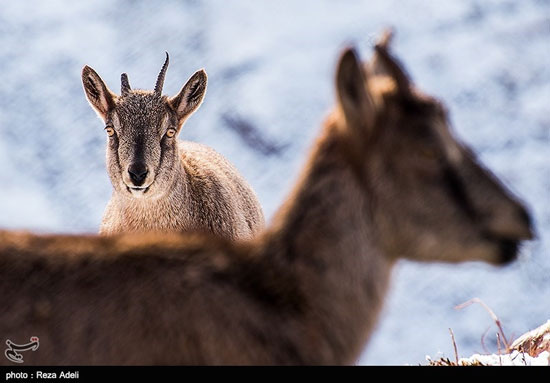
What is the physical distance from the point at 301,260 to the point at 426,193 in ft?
2.55

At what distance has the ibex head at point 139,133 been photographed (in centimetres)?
1064

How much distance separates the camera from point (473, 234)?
5.12m

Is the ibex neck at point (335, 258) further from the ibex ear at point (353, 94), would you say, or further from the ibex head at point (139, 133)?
the ibex head at point (139, 133)

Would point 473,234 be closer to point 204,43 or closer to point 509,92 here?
point 509,92

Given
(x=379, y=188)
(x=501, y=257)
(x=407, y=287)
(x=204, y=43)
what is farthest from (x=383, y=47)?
(x=204, y=43)

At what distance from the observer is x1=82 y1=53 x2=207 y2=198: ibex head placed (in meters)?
10.6

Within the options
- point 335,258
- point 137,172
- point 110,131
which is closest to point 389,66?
point 335,258

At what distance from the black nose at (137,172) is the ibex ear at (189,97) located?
3.91 ft

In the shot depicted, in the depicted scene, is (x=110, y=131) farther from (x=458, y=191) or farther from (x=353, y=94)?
(x=458, y=191)

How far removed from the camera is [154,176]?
35.2 feet

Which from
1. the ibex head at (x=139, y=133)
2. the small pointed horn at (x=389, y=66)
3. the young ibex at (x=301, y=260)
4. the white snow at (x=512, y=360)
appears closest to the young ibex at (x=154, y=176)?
the ibex head at (x=139, y=133)

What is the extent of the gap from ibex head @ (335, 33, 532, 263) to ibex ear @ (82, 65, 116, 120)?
650cm

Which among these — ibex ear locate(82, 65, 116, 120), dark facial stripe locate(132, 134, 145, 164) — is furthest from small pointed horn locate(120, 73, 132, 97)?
dark facial stripe locate(132, 134, 145, 164)

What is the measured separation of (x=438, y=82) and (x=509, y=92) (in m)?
4.55
